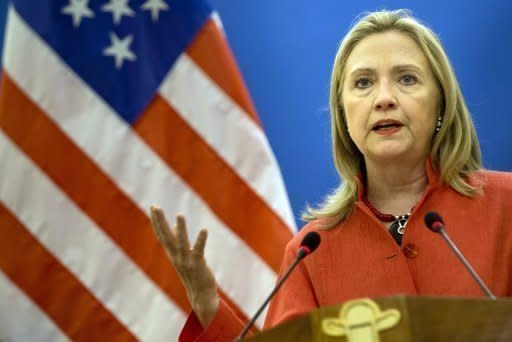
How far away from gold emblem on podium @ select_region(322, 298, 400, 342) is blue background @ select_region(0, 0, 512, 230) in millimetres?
2019

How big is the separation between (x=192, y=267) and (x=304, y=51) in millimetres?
1614

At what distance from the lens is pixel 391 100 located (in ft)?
5.82

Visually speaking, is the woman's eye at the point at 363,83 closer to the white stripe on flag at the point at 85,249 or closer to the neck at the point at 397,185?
the neck at the point at 397,185

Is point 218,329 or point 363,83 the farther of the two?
point 363,83

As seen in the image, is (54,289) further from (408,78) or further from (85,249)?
(408,78)

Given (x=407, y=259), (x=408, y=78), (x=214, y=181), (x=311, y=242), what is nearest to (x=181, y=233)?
(x=311, y=242)

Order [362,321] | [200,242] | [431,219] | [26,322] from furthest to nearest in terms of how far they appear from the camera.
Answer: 1. [26,322]
2. [200,242]
3. [431,219]
4. [362,321]

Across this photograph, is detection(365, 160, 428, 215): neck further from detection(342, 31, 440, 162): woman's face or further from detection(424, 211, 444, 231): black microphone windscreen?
detection(424, 211, 444, 231): black microphone windscreen

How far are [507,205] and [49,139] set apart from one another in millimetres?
1467

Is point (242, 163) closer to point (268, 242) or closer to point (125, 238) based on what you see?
point (268, 242)

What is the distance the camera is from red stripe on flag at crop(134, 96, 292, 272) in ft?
8.48

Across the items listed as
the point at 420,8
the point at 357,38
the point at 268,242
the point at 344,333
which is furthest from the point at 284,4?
the point at 344,333

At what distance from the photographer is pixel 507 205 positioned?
173 cm

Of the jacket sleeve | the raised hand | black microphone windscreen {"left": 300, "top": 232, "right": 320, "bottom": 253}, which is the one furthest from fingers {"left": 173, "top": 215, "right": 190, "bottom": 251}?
black microphone windscreen {"left": 300, "top": 232, "right": 320, "bottom": 253}
